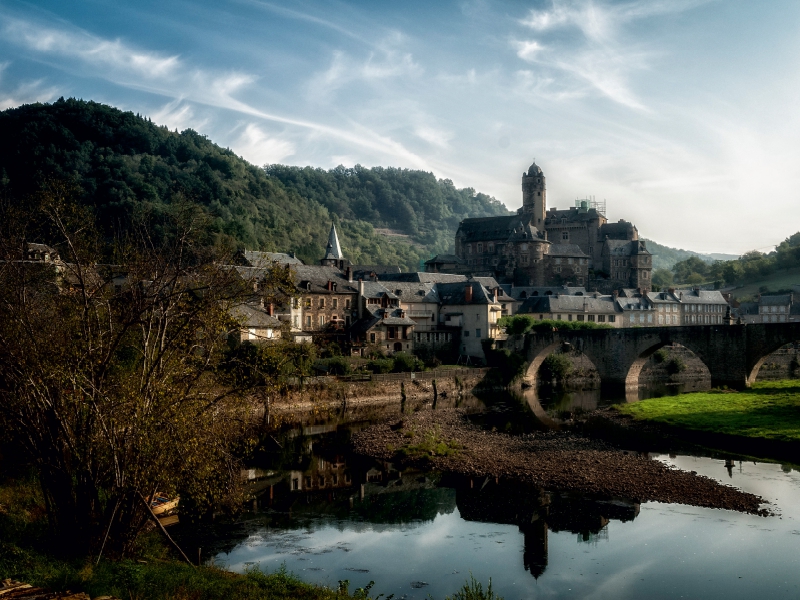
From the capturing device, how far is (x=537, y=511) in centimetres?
2412

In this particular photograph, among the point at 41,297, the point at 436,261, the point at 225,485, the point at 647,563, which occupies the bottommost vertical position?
the point at 647,563

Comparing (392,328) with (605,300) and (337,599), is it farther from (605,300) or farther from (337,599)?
(337,599)

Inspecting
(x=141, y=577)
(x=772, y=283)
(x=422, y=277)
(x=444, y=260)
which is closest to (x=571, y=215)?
(x=444, y=260)

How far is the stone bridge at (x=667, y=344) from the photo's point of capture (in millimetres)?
49344

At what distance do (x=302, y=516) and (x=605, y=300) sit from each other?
232 feet

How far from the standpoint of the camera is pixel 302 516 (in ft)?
77.2

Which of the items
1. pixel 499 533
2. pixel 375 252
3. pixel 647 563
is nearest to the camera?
pixel 647 563

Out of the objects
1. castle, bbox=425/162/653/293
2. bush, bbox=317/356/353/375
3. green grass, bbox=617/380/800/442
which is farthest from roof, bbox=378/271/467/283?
green grass, bbox=617/380/800/442

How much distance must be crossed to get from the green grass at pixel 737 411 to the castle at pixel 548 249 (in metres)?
49.0

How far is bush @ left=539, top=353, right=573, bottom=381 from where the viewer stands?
69062 mm

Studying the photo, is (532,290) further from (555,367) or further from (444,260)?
(555,367)

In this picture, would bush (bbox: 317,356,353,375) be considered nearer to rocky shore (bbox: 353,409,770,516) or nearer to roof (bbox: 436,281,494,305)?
rocky shore (bbox: 353,409,770,516)

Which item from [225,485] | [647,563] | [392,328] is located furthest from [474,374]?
[225,485]

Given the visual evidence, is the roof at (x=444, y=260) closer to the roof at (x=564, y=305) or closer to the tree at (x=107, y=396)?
the roof at (x=564, y=305)
